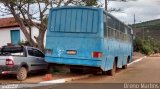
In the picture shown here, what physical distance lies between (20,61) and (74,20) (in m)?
3.34

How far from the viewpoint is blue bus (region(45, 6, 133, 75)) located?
17594 mm

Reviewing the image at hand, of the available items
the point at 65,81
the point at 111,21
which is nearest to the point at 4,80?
the point at 65,81

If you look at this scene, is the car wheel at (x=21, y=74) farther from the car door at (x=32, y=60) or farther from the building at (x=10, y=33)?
the building at (x=10, y=33)

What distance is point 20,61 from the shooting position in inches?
655

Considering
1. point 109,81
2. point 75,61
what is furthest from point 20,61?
point 109,81

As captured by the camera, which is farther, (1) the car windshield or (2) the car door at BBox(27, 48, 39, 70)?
(2) the car door at BBox(27, 48, 39, 70)

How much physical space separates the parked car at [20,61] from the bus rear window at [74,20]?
1625 millimetres

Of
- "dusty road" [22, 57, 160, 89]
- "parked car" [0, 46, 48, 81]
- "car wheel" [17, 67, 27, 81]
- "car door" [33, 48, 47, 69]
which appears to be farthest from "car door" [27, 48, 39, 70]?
"dusty road" [22, 57, 160, 89]

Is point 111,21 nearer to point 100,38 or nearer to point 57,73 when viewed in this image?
point 100,38

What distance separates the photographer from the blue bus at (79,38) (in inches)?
693

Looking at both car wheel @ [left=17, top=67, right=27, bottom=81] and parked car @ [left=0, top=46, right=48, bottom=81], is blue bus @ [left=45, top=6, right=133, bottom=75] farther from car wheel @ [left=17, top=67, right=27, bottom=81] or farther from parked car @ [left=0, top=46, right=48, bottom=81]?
car wheel @ [left=17, top=67, right=27, bottom=81]

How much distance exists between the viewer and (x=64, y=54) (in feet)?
59.1

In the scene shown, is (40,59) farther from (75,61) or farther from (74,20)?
(74,20)

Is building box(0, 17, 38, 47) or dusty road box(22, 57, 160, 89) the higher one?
building box(0, 17, 38, 47)
